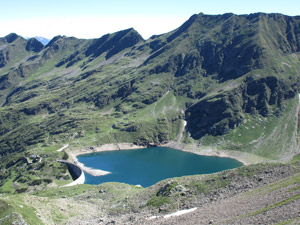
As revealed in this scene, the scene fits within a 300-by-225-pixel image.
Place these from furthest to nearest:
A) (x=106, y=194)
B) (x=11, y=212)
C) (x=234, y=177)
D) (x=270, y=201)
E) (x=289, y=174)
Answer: (x=106, y=194), (x=234, y=177), (x=289, y=174), (x=11, y=212), (x=270, y=201)

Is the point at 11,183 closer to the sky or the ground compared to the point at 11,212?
closer to the ground

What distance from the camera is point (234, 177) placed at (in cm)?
7138

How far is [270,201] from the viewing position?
5175 cm

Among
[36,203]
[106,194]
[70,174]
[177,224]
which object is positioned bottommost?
[70,174]

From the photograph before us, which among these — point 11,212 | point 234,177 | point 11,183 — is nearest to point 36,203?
point 11,212

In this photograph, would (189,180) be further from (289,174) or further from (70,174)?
(70,174)

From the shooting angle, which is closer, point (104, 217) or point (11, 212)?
point (11, 212)

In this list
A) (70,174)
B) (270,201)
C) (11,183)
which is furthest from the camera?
(70,174)

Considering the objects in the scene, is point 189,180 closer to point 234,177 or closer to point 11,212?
point 234,177

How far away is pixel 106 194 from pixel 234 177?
1813 inches

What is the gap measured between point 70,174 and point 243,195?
511 feet

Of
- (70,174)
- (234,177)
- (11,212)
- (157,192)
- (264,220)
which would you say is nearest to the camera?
(264,220)

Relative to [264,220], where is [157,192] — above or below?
below

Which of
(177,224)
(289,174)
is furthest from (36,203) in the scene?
(289,174)
